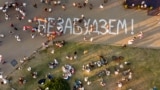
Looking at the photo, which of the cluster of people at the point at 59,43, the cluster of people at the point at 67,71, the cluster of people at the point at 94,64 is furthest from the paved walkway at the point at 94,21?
the cluster of people at the point at 67,71

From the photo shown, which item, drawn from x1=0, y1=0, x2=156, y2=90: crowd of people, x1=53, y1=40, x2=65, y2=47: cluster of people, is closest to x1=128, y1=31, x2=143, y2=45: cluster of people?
x1=0, y1=0, x2=156, y2=90: crowd of people

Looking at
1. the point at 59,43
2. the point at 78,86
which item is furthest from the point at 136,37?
the point at 59,43

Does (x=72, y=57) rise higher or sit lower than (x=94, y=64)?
higher

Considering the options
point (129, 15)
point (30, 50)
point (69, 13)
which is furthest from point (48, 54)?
point (129, 15)

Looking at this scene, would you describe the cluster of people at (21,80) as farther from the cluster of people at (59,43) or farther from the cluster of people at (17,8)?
the cluster of people at (17,8)

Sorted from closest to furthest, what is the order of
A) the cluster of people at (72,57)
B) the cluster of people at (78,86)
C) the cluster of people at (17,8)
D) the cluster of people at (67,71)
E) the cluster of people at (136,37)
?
the cluster of people at (78,86)
the cluster of people at (67,71)
the cluster of people at (136,37)
the cluster of people at (72,57)
the cluster of people at (17,8)

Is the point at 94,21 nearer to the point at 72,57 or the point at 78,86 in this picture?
the point at 72,57

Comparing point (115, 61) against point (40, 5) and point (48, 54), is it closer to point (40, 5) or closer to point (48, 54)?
point (48, 54)
